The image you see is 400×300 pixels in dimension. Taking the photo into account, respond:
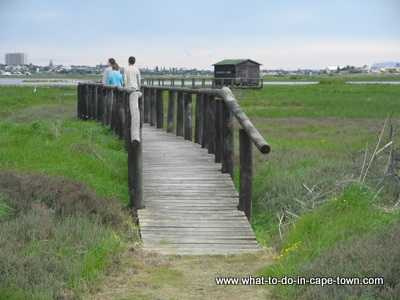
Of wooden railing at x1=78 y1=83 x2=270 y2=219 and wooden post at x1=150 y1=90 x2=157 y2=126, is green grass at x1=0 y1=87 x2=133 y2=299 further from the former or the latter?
wooden post at x1=150 y1=90 x2=157 y2=126

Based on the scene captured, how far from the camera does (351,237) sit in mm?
5578

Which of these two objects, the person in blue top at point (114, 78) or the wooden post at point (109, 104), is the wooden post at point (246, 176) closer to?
the wooden post at point (109, 104)

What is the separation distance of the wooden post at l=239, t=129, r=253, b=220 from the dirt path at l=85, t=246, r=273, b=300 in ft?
4.23

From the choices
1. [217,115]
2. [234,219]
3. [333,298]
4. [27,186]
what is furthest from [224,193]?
[333,298]

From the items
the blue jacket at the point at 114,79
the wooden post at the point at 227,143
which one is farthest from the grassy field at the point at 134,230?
the blue jacket at the point at 114,79

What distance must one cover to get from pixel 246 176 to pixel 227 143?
1269 millimetres

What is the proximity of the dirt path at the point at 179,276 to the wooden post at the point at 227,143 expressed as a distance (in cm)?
261

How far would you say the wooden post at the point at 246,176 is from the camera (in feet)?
25.3

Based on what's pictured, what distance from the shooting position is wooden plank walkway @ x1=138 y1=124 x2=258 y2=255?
6.68 metres

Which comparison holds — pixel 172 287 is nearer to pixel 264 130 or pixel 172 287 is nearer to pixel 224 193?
pixel 224 193

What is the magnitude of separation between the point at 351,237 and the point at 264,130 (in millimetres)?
12492

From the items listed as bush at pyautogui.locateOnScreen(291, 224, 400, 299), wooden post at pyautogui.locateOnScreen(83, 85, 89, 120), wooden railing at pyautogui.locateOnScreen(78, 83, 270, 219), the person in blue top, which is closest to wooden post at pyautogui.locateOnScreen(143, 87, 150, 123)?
wooden railing at pyautogui.locateOnScreen(78, 83, 270, 219)

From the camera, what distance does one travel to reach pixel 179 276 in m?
5.69

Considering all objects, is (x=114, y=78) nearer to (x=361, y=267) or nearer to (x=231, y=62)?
(x=361, y=267)
